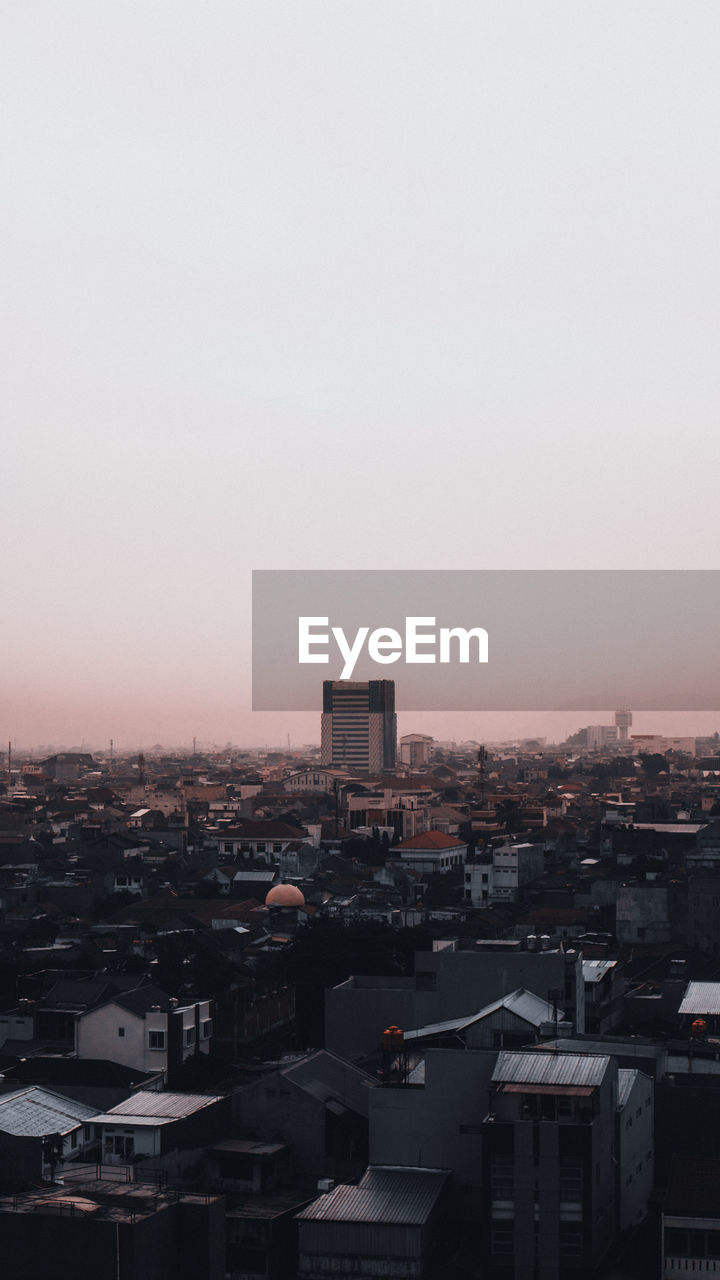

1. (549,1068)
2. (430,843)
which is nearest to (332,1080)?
(549,1068)

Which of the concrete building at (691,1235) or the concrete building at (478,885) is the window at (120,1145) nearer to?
the concrete building at (691,1235)

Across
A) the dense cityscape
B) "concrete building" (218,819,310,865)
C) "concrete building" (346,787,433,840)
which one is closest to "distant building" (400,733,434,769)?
"concrete building" (346,787,433,840)

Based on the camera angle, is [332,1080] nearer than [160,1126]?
No

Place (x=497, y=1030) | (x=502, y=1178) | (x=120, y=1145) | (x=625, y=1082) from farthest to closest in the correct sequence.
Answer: (x=497, y=1030), (x=120, y=1145), (x=625, y=1082), (x=502, y=1178)

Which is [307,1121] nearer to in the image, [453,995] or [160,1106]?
[160,1106]

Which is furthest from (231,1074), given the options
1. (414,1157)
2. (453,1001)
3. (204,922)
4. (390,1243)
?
(204,922)

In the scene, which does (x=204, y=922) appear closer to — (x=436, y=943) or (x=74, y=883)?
(x=74, y=883)

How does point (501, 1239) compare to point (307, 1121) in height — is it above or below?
below

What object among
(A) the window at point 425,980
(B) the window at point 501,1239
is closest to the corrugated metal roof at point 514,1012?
(A) the window at point 425,980
